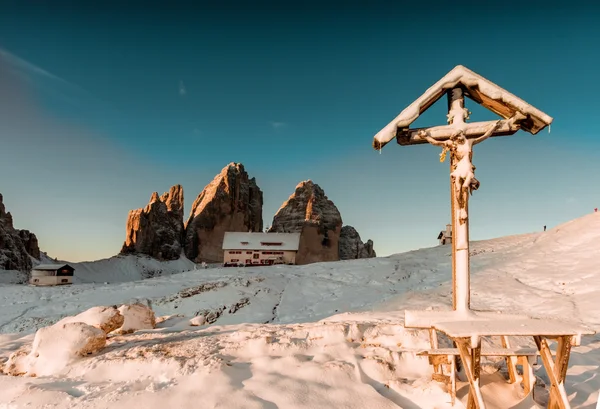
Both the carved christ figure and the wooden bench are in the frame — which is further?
the carved christ figure

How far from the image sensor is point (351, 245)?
358 ft

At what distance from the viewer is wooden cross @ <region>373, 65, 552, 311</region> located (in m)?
4.55

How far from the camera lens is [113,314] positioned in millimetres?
7500

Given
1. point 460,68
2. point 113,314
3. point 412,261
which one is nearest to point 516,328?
point 460,68

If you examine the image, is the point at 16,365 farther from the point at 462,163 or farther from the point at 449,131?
the point at 449,131

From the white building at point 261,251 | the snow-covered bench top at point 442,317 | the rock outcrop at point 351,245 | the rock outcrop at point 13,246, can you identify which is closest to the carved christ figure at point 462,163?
the snow-covered bench top at point 442,317

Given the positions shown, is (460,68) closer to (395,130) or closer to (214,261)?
(395,130)

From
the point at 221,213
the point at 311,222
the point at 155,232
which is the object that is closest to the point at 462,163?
the point at 155,232

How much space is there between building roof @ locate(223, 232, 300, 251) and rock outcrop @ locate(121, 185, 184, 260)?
3899 cm

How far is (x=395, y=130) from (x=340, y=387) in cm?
376

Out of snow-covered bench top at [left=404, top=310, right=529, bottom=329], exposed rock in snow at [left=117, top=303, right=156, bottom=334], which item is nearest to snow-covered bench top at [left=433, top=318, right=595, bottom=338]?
snow-covered bench top at [left=404, top=310, right=529, bottom=329]

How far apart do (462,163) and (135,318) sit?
881 cm

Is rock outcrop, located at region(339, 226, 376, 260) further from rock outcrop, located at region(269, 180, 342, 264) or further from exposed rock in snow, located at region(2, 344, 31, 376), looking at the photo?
exposed rock in snow, located at region(2, 344, 31, 376)

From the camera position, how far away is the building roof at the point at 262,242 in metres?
58.5
